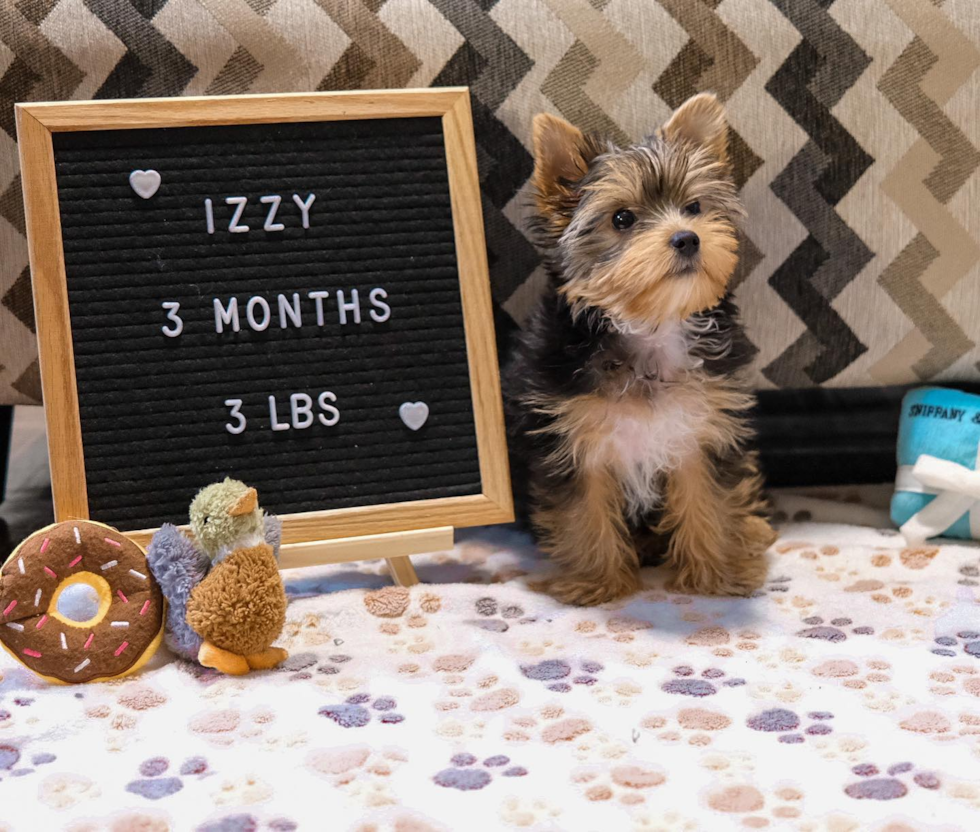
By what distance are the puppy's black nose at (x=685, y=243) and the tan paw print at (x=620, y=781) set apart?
0.80 m

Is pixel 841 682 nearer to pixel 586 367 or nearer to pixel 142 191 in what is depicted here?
pixel 586 367

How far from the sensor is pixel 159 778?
1.37 meters

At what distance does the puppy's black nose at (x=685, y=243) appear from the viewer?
166cm

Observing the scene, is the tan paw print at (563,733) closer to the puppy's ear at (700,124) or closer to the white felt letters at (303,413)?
the white felt letters at (303,413)

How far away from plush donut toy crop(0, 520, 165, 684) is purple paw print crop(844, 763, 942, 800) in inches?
43.9

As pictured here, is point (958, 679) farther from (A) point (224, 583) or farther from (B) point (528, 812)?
(A) point (224, 583)

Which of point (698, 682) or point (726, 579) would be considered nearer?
point (698, 682)

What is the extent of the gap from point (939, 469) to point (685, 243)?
2.90 feet

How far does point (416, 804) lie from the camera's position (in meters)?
1.30

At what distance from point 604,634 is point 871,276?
996 millimetres

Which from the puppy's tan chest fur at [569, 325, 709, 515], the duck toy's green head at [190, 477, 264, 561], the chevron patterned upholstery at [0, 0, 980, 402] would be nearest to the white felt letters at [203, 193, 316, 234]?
the chevron patterned upholstery at [0, 0, 980, 402]

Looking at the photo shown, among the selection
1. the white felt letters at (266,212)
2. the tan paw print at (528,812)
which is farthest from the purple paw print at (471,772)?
the white felt letters at (266,212)

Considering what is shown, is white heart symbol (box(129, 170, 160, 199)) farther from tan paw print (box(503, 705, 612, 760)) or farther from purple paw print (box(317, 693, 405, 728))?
tan paw print (box(503, 705, 612, 760))

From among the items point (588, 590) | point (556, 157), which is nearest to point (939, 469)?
point (588, 590)
